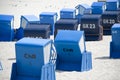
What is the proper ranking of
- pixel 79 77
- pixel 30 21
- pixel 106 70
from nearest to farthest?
pixel 79 77, pixel 106 70, pixel 30 21

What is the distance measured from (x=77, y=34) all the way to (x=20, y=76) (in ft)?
9.77

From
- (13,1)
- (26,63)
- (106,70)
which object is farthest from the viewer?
(13,1)

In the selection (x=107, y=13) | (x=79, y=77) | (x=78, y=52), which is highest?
(x=107, y=13)

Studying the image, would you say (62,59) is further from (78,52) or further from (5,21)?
(5,21)

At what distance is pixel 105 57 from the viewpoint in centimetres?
1623

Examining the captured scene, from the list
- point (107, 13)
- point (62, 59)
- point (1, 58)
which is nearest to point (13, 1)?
point (107, 13)

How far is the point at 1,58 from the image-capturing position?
16469 millimetres

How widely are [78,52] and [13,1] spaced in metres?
31.8

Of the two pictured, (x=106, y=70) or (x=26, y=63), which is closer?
(x=26, y=63)

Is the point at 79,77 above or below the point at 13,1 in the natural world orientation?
below

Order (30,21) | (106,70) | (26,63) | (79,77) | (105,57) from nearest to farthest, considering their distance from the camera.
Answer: (26,63), (79,77), (106,70), (105,57), (30,21)

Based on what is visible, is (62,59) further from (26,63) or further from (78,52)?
(26,63)

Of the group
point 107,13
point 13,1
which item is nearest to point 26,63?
point 107,13

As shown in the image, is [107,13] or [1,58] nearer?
[1,58]
